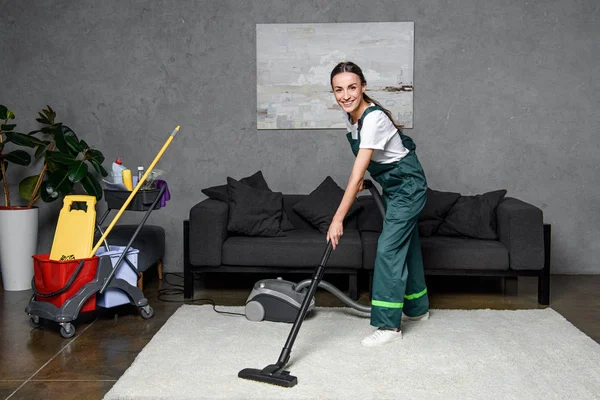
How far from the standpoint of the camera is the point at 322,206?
435 centimetres

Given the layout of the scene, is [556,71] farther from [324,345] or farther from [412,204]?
[324,345]

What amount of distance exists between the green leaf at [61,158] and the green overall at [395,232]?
6.29ft

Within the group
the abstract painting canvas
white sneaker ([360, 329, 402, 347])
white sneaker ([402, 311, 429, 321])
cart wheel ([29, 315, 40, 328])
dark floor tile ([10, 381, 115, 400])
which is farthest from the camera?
the abstract painting canvas

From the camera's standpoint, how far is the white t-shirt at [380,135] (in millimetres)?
2807

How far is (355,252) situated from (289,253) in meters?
0.39

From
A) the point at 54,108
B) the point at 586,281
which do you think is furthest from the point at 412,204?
the point at 54,108

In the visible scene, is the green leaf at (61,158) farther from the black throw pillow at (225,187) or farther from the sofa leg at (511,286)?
the sofa leg at (511,286)

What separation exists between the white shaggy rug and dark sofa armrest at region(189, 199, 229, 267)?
1.41 feet

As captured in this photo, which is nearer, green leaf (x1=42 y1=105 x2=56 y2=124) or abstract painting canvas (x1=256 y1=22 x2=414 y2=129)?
green leaf (x1=42 y1=105 x2=56 y2=124)

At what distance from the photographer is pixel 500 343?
302 centimetres

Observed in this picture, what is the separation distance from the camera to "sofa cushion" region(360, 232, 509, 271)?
384 cm

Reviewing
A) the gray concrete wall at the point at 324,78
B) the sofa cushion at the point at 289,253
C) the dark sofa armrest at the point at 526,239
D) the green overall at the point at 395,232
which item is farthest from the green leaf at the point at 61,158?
the dark sofa armrest at the point at 526,239

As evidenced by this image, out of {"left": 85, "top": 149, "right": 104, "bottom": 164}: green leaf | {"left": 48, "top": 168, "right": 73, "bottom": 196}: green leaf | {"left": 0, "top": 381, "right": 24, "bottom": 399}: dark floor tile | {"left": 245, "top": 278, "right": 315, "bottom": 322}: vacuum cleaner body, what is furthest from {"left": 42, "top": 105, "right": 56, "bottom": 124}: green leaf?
{"left": 0, "top": 381, "right": 24, "bottom": 399}: dark floor tile

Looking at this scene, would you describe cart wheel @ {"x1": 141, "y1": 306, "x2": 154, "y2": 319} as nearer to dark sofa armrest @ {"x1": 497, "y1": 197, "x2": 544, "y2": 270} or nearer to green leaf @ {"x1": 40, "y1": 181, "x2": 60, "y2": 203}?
green leaf @ {"x1": 40, "y1": 181, "x2": 60, "y2": 203}
